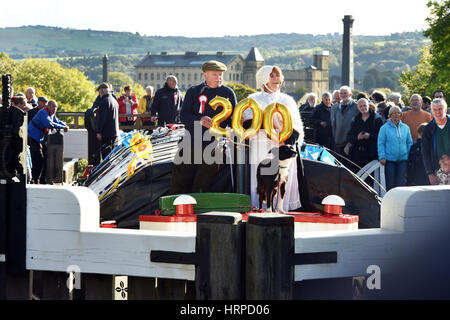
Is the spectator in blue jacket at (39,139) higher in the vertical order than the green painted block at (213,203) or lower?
higher

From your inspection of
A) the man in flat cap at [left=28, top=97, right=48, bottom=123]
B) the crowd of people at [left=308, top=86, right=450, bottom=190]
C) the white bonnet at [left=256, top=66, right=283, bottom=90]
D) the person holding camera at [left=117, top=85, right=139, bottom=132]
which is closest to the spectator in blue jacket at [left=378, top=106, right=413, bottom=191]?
the crowd of people at [left=308, top=86, right=450, bottom=190]

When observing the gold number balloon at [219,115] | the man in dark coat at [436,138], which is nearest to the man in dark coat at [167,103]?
the man in dark coat at [436,138]

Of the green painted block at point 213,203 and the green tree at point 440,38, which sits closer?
the green painted block at point 213,203

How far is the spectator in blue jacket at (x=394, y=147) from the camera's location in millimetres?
13062

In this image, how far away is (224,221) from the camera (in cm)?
543

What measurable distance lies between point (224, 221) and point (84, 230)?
0.97m

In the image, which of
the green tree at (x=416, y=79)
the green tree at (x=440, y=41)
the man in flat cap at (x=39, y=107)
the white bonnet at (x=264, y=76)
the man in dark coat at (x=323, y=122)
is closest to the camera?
the white bonnet at (x=264, y=76)

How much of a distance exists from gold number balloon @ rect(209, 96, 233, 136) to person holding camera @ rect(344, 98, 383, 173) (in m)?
6.13

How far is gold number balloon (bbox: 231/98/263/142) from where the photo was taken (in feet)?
25.1

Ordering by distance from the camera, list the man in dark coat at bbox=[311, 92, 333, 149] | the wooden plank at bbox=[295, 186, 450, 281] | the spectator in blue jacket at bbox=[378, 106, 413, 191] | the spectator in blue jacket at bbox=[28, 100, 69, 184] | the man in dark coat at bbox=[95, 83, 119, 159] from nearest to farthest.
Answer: the wooden plank at bbox=[295, 186, 450, 281]
the spectator in blue jacket at bbox=[378, 106, 413, 191]
the spectator in blue jacket at bbox=[28, 100, 69, 184]
the man in dark coat at bbox=[95, 83, 119, 159]
the man in dark coat at bbox=[311, 92, 333, 149]

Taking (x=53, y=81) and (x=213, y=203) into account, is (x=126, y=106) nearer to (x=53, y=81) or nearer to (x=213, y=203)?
(x=213, y=203)

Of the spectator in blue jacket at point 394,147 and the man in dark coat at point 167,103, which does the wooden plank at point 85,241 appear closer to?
the spectator in blue jacket at point 394,147

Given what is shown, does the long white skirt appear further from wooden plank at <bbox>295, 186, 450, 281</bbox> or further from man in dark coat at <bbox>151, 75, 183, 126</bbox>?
man in dark coat at <bbox>151, 75, 183, 126</bbox>

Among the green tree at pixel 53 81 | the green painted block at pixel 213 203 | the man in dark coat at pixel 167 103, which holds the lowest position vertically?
the green painted block at pixel 213 203
